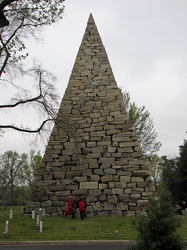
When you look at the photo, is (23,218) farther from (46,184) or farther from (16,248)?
(16,248)

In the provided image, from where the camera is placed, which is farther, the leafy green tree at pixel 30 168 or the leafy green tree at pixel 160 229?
the leafy green tree at pixel 30 168

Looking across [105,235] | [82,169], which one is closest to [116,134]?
[82,169]

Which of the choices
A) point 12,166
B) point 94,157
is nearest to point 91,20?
point 94,157

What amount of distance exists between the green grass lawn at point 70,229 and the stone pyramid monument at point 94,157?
82 cm

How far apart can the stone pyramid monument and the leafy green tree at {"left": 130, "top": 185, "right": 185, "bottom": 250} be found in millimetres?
6400

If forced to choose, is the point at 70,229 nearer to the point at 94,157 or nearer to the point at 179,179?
the point at 94,157

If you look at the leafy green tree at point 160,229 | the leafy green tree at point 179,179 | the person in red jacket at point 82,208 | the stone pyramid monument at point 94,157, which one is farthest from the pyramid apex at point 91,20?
the leafy green tree at point 179,179

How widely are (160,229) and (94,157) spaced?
25.0ft

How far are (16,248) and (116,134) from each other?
688cm

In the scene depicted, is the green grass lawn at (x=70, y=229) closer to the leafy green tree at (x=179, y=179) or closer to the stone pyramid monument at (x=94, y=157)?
the stone pyramid monument at (x=94, y=157)

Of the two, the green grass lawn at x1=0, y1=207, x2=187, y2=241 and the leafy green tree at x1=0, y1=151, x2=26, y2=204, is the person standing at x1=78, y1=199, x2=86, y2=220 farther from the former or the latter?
the leafy green tree at x1=0, y1=151, x2=26, y2=204

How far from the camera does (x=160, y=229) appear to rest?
18.9ft

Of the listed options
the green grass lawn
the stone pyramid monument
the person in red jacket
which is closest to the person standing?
the person in red jacket

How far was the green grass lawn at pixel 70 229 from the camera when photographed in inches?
355
